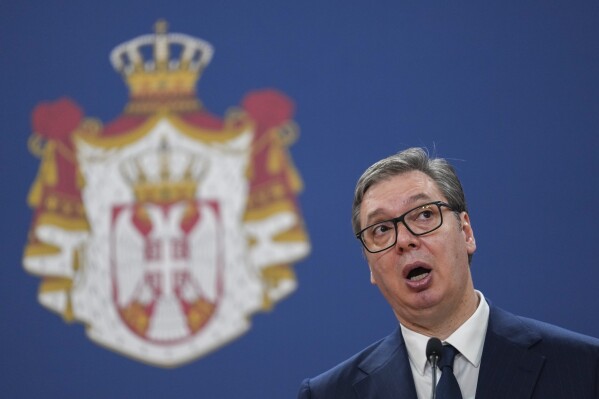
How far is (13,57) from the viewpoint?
3.24 metres

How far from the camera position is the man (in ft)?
4.70

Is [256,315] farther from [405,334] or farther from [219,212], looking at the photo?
[405,334]

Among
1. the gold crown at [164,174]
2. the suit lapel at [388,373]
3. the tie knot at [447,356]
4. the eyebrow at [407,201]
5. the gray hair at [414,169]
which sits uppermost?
the gold crown at [164,174]

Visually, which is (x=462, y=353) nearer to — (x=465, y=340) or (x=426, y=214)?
(x=465, y=340)

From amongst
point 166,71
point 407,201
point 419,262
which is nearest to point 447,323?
point 419,262

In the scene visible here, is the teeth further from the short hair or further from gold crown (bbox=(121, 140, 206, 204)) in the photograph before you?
gold crown (bbox=(121, 140, 206, 204))

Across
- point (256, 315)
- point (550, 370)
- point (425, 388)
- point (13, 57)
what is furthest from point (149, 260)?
point (550, 370)

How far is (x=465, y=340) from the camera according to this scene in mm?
1506

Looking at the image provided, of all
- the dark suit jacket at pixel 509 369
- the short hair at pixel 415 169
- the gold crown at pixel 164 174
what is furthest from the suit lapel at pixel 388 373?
the gold crown at pixel 164 174

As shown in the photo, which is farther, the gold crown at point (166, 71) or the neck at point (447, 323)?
the gold crown at point (166, 71)

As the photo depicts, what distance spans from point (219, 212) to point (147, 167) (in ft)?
1.13

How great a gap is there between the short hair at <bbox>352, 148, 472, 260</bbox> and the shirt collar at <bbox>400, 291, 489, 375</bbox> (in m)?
0.22

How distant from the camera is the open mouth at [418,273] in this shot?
1521 millimetres

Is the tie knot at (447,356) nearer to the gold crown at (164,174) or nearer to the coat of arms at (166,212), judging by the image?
the coat of arms at (166,212)
